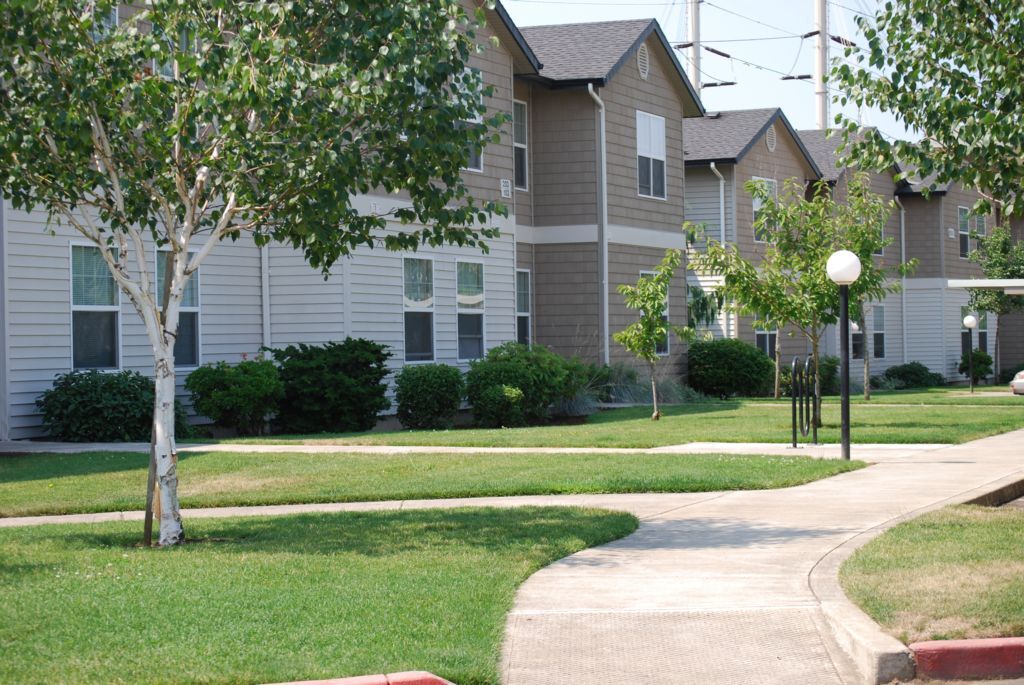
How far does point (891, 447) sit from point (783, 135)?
21.0 metres

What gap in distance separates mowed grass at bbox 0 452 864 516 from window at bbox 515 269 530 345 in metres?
11.4

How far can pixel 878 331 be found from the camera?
43.7 metres

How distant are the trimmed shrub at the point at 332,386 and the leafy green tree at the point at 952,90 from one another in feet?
35.5

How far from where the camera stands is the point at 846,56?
37.3 ft

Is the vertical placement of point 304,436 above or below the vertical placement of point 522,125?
below

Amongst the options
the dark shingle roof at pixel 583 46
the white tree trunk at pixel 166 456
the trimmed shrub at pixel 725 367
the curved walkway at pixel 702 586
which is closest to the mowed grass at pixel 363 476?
the curved walkway at pixel 702 586

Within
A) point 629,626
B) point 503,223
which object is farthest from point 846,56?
point 503,223

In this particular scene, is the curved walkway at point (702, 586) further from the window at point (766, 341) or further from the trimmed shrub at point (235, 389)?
the window at point (766, 341)

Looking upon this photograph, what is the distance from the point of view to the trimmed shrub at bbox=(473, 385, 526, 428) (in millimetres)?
22109

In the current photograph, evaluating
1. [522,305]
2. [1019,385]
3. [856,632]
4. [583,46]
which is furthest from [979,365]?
[856,632]

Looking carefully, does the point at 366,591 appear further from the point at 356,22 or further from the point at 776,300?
the point at 776,300

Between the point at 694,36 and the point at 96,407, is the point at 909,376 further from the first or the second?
the point at 96,407

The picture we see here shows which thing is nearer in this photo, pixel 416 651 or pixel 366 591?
pixel 416 651

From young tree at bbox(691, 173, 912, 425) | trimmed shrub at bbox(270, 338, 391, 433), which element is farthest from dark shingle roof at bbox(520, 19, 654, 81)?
trimmed shrub at bbox(270, 338, 391, 433)
